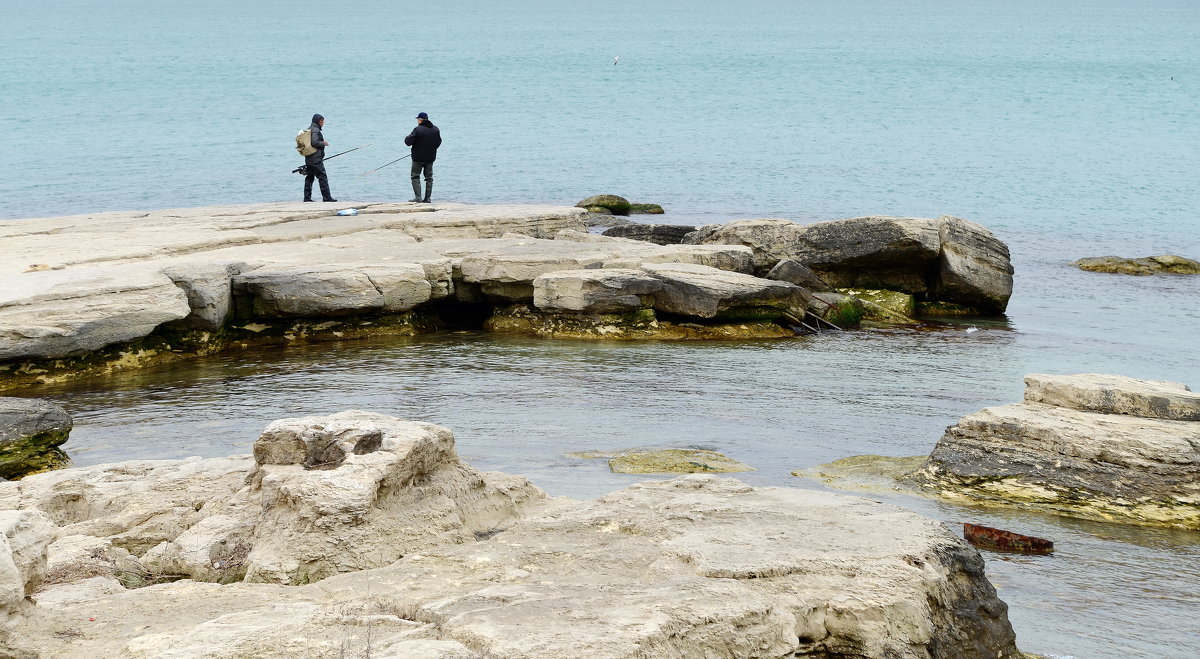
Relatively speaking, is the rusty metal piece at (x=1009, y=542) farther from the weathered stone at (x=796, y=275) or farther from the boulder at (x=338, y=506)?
the weathered stone at (x=796, y=275)

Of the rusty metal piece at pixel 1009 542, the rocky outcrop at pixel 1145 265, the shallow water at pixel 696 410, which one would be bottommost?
the shallow water at pixel 696 410

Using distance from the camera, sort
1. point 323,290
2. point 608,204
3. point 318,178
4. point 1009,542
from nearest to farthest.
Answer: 1. point 1009,542
2. point 323,290
3. point 318,178
4. point 608,204

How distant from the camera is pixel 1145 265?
20.9m

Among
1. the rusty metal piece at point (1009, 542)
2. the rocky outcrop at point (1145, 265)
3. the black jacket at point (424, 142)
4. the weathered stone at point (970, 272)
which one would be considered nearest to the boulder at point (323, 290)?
the weathered stone at point (970, 272)

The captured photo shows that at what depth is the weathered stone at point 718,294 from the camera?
529 inches

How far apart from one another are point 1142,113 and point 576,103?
2800 cm

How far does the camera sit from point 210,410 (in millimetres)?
9820

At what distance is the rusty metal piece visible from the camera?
6531 millimetres

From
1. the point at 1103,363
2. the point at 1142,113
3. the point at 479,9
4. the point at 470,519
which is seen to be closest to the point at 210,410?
the point at 470,519

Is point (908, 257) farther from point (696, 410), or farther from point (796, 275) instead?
point (696, 410)

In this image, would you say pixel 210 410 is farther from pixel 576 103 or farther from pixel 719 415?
pixel 576 103

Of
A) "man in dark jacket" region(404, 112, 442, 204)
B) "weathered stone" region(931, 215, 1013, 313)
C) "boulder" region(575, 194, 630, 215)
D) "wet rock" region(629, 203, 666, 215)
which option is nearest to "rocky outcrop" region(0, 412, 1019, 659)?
"weathered stone" region(931, 215, 1013, 313)

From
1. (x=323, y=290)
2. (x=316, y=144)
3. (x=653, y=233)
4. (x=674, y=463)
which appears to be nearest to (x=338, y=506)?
(x=674, y=463)

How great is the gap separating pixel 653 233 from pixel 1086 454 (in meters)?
12.8
